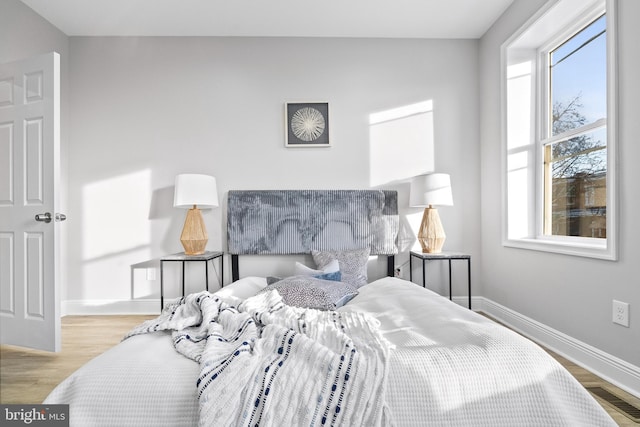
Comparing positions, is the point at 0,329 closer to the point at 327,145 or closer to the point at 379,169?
the point at 327,145

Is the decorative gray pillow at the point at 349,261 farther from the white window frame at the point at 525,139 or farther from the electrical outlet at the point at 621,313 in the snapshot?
the electrical outlet at the point at 621,313

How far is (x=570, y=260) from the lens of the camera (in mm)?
2490

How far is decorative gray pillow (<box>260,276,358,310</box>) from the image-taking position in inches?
85.2

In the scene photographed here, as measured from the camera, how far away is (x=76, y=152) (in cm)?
364

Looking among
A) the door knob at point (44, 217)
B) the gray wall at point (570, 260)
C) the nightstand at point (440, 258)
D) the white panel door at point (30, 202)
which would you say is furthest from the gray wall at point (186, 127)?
the door knob at point (44, 217)

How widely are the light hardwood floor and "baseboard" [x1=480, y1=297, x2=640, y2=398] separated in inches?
2.0

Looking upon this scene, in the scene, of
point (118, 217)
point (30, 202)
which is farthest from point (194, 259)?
point (30, 202)

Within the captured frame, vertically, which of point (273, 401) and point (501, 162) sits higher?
point (501, 162)

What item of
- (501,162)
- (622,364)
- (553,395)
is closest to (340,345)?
(553,395)

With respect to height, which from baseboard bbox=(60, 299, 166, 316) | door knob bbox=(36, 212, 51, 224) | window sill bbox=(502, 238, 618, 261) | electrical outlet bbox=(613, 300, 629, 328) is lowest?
baseboard bbox=(60, 299, 166, 316)

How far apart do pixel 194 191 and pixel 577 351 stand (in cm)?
307

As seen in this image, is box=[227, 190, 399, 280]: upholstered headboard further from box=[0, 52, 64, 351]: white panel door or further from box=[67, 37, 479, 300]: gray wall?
box=[0, 52, 64, 351]: white panel door

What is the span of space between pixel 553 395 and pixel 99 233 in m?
3.77

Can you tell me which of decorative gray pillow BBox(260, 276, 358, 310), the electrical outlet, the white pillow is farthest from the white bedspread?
the white pillow
